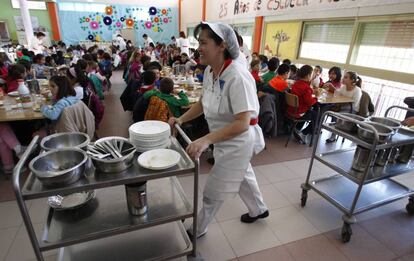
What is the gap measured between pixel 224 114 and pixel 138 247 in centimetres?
106

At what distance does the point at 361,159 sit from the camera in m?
1.86

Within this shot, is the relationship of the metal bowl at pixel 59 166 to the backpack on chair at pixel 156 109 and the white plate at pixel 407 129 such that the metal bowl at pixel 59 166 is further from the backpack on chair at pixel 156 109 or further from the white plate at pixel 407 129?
the white plate at pixel 407 129


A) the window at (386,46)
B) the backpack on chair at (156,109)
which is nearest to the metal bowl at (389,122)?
the backpack on chair at (156,109)

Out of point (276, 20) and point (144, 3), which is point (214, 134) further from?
point (144, 3)

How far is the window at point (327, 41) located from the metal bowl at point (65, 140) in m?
4.98

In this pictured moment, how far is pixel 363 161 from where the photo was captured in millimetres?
1856

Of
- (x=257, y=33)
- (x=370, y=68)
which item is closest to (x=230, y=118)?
(x=370, y=68)

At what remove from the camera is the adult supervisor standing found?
1.30m

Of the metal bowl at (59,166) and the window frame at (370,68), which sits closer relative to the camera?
the metal bowl at (59,166)

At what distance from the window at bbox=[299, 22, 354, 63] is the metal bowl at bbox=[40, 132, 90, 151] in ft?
16.3

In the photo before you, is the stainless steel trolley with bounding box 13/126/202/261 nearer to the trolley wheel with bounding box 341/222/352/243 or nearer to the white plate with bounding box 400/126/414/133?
the trolley wheel with bounding box 341/222/352/243

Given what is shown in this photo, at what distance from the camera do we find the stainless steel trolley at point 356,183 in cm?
175

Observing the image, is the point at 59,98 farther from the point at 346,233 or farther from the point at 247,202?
the point at 346,233

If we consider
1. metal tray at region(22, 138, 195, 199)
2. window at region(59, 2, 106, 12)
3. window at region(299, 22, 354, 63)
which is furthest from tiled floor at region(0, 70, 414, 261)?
window at region(59, 2, 106, 12)
